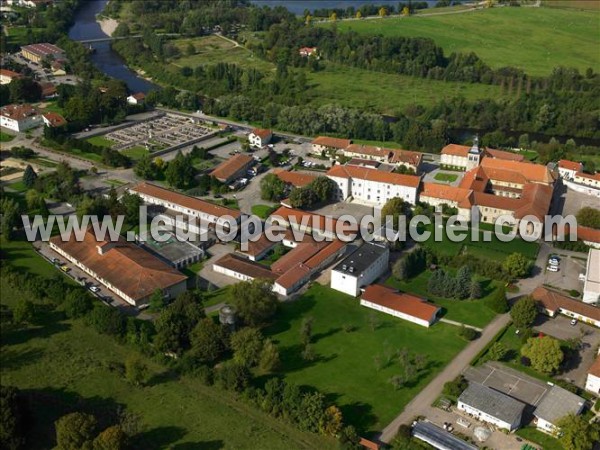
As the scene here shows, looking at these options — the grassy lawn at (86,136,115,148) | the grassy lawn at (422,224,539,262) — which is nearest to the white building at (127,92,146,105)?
the grassy lawn at (86,136,115,148)

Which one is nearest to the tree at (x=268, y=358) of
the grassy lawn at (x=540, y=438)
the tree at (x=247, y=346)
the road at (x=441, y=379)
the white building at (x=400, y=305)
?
the tree at (x=247, y=346)

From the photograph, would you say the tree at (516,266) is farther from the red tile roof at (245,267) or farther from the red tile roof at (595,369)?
the red tile roof at (245,267)

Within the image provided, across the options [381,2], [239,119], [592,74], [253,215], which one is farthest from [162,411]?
[381,2]

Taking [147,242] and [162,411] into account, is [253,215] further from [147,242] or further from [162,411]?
[162,411]

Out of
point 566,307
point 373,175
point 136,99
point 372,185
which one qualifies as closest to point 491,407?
point 566,307

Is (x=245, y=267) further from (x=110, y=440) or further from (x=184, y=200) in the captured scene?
(x=110, y=440)
